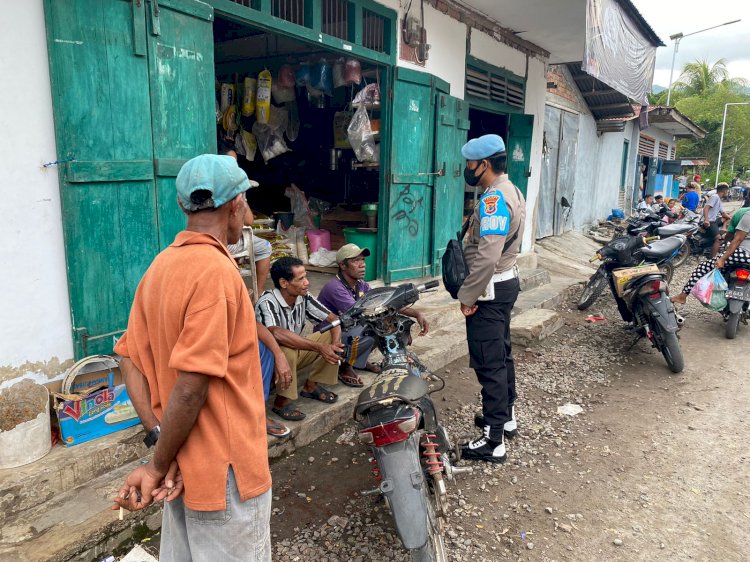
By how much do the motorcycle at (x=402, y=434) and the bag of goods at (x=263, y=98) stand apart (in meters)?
3.69

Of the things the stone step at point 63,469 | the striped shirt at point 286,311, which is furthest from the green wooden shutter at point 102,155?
the striped shirt at point 286,311

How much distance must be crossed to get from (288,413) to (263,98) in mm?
3637

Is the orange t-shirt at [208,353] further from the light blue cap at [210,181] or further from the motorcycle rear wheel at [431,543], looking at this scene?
the motorcycle rear wheel at [431,543]

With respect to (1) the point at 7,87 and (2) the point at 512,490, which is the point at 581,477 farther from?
(1) the point at 7,87

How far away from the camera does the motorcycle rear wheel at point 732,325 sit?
611cm

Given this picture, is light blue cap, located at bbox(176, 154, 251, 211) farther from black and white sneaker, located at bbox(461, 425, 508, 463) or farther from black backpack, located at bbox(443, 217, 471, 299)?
black and white sneaker, located at bbox(461, 425, 508, 463)

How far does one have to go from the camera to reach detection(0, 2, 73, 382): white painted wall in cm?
270

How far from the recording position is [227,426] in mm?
1479

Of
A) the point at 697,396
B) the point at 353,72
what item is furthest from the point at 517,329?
the point at 353,72

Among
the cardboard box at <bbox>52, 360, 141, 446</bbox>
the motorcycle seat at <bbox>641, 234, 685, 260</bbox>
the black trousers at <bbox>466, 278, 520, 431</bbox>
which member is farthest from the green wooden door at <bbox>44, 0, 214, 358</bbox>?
the motorcycle seat at <bbox>641, 234, 685, 260</bbox>

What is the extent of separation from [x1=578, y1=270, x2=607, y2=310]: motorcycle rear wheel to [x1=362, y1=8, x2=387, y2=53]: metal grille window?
4.02 metres

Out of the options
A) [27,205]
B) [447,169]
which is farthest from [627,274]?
[27,205]

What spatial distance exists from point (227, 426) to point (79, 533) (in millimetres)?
1603

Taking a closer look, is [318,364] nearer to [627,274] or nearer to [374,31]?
[627,274]
